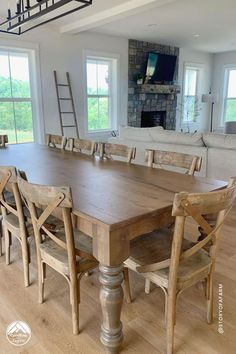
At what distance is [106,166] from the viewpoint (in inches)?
94.7

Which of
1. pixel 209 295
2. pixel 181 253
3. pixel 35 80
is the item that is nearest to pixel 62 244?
pixel 181 253

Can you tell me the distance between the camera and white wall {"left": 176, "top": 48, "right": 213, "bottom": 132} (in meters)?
7.99

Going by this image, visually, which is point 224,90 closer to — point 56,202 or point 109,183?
point 109,183

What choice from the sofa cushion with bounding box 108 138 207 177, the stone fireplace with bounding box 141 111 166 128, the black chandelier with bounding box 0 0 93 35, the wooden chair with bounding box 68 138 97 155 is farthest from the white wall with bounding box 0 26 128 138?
the wooden chair with bounding box 68 138 97 155

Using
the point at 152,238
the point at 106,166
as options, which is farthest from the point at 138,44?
the point at 152,238

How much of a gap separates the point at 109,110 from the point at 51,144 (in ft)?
10.2

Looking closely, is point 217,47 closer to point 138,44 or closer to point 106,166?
point 138,44

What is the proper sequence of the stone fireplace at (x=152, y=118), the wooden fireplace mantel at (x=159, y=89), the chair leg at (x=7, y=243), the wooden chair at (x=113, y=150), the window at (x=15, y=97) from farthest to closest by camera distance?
the stone fireplace at (x=152, y=118) < the wooden fireplace mantel at (x=159, y=89) < the window at (x=15, y=97) < the wooden chair at (x=113, y=150) < the chair leg at (x=7, y=243)

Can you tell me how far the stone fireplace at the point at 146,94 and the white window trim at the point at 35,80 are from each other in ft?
7.52

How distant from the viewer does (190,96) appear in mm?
8617

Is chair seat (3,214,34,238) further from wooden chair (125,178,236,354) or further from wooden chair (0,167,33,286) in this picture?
wooden chair (125,178,236,354)

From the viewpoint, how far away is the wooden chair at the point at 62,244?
4.55 ft

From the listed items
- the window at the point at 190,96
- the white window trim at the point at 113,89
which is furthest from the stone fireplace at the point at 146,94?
the window at the point at 190,96

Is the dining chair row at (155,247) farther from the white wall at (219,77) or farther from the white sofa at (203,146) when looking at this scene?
the white wall at (219,77)
